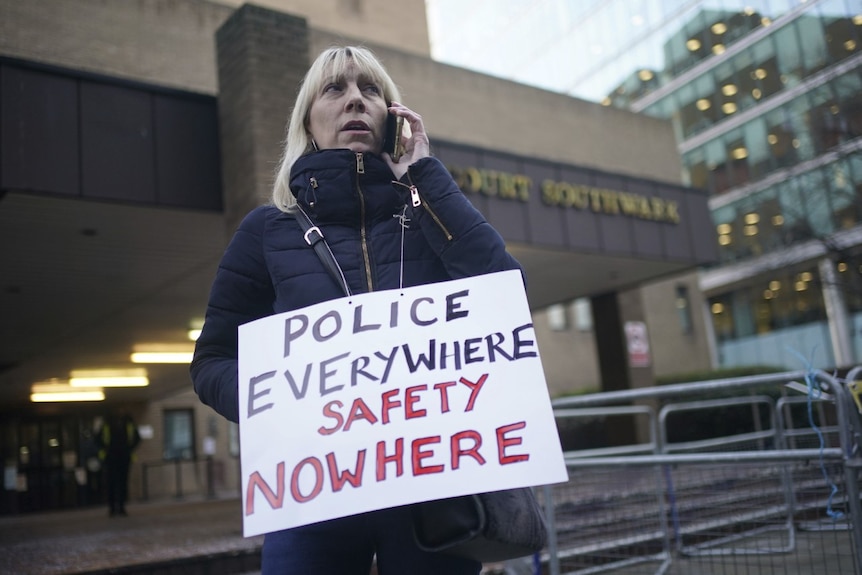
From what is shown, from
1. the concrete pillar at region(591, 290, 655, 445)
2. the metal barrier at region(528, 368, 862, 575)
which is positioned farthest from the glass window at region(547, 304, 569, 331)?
the metal barrier at region(528, 368, 862, 575)

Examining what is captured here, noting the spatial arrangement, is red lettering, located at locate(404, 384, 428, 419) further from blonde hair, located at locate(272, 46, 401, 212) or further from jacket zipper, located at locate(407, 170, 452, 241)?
blonde hair, located at locate(272, 46, 401, 212)

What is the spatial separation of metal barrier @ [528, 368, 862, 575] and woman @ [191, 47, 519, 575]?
2.64 m

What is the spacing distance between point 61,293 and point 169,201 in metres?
5.52

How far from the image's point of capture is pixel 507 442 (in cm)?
177

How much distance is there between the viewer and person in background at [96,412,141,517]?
629 inches

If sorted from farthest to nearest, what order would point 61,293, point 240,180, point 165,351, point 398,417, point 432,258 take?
1. point 165,351
2. point 61,293
3. point 240,180
4. point 432,258
5. point 398,417

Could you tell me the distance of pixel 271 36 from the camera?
965 cm

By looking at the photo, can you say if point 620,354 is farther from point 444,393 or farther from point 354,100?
point 444,393

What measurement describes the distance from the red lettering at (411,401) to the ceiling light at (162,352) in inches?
701

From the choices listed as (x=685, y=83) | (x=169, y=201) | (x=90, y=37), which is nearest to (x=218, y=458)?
(x=90, y=37)

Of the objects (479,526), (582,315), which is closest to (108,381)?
(582,315)

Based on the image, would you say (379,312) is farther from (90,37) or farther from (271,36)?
(90,37)

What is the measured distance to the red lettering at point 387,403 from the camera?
181 centimetres

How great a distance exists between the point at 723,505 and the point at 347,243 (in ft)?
12.5
